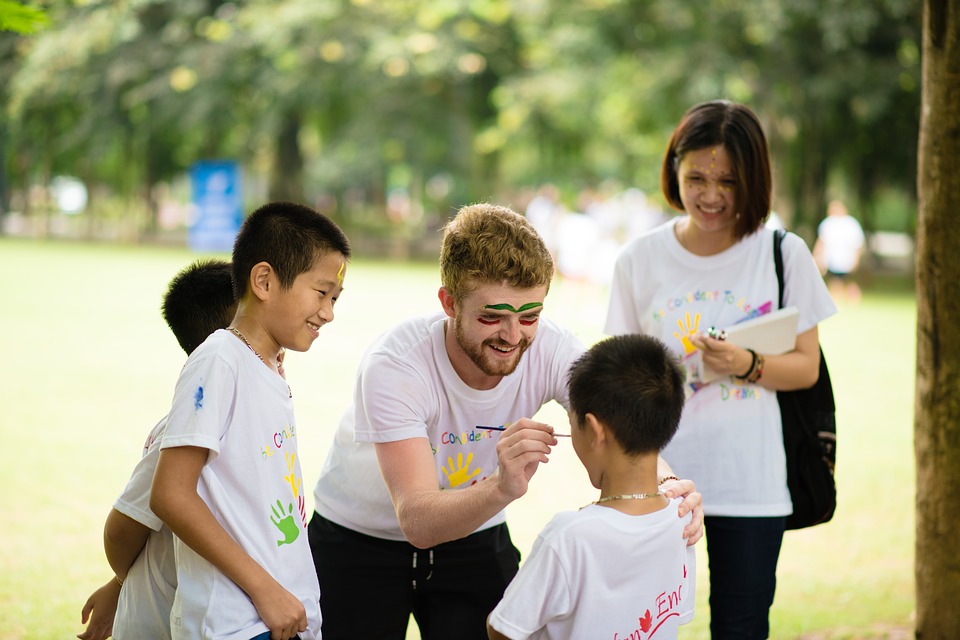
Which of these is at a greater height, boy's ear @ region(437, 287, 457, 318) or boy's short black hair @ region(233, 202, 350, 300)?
boy's short black hair @ region(233, 202, 350, 300)

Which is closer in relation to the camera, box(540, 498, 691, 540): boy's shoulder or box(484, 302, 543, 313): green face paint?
box(540, 498, 691, 540): boy's shoulder

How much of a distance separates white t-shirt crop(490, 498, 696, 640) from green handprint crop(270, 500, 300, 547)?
558 millimetres

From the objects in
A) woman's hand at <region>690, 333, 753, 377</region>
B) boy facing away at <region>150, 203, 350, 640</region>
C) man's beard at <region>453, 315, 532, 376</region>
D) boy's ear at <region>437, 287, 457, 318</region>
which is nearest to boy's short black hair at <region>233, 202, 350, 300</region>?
boy facing away at <region>150, 203, 350, 640</region>

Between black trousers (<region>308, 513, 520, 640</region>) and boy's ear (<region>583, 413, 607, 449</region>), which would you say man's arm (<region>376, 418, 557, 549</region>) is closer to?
boy's ear (<region>583, 413, 607, 449</region>)

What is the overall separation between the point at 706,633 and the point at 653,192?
119 ft

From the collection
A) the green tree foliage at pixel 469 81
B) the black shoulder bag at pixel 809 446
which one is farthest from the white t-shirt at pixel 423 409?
the green tree foliage at pixel 469 81

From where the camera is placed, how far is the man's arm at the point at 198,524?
8.20 ft

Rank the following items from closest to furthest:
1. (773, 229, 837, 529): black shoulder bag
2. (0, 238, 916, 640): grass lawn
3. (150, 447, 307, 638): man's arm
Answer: (150, 447, 307, 638): man's arm → (773, 229, 837, 529): black shoulder bag → (0, 238, 916, 640): grass lawn

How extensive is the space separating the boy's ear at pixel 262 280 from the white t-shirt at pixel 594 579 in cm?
93

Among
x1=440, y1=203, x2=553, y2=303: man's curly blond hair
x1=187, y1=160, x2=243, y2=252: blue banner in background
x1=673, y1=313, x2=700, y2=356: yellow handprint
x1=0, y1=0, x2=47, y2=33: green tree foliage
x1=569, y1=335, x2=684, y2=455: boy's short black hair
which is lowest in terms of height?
x1=569, y1=335, x2=684, y2=455: boy's short black hair

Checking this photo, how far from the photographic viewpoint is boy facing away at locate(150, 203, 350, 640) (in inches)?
99.1

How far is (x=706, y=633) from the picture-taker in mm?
5375

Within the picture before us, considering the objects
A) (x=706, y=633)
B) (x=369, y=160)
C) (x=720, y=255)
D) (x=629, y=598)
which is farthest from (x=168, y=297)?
(x=369, y=160)

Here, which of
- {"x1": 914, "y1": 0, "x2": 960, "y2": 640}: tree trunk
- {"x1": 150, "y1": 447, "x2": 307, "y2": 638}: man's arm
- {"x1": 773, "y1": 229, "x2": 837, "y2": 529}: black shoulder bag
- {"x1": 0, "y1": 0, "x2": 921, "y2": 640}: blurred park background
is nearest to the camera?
{"x1": 150, "y1": 447, "x2": 307, "y2": 638}: man's arm
